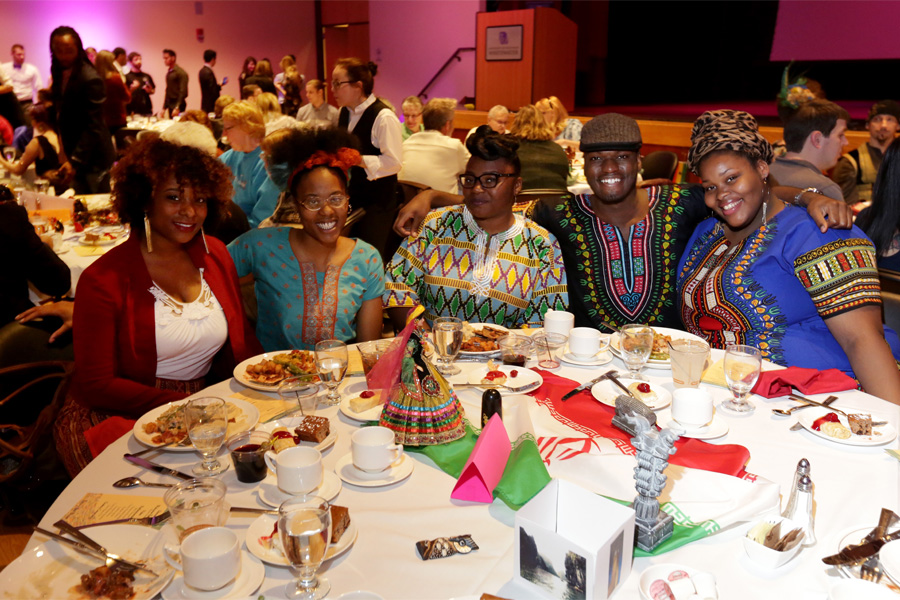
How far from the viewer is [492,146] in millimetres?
2639

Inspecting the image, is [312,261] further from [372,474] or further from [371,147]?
[371,147]

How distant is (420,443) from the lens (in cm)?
157

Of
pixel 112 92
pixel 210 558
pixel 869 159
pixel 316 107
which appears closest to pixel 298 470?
pixel 210 558

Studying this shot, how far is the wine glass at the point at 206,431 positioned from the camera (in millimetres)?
1466

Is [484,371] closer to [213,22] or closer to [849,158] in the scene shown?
Result: [849,158]

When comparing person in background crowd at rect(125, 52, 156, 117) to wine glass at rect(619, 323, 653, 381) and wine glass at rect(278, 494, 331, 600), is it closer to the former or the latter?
wine glass at rect(619, 323, 653, 381)

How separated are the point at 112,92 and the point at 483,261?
26.5 ft

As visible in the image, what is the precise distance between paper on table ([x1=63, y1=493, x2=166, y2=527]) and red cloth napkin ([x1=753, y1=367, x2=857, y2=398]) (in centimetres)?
157

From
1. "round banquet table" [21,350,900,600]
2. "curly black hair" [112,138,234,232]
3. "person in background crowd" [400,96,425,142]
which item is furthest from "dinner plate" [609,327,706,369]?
"person in background crowd" [400,96,425,142]

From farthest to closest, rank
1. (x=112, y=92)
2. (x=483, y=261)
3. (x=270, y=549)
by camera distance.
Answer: (x=112, y=92)
(x=483, y=261)
(x=270, y=549)

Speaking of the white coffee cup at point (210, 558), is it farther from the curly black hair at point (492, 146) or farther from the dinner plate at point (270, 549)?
the curly black hair at point (492, 146)

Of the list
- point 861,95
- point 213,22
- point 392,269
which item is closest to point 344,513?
point 392,269

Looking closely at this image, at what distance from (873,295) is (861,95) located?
11.8 metres

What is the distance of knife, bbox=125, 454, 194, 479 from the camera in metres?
1.46
